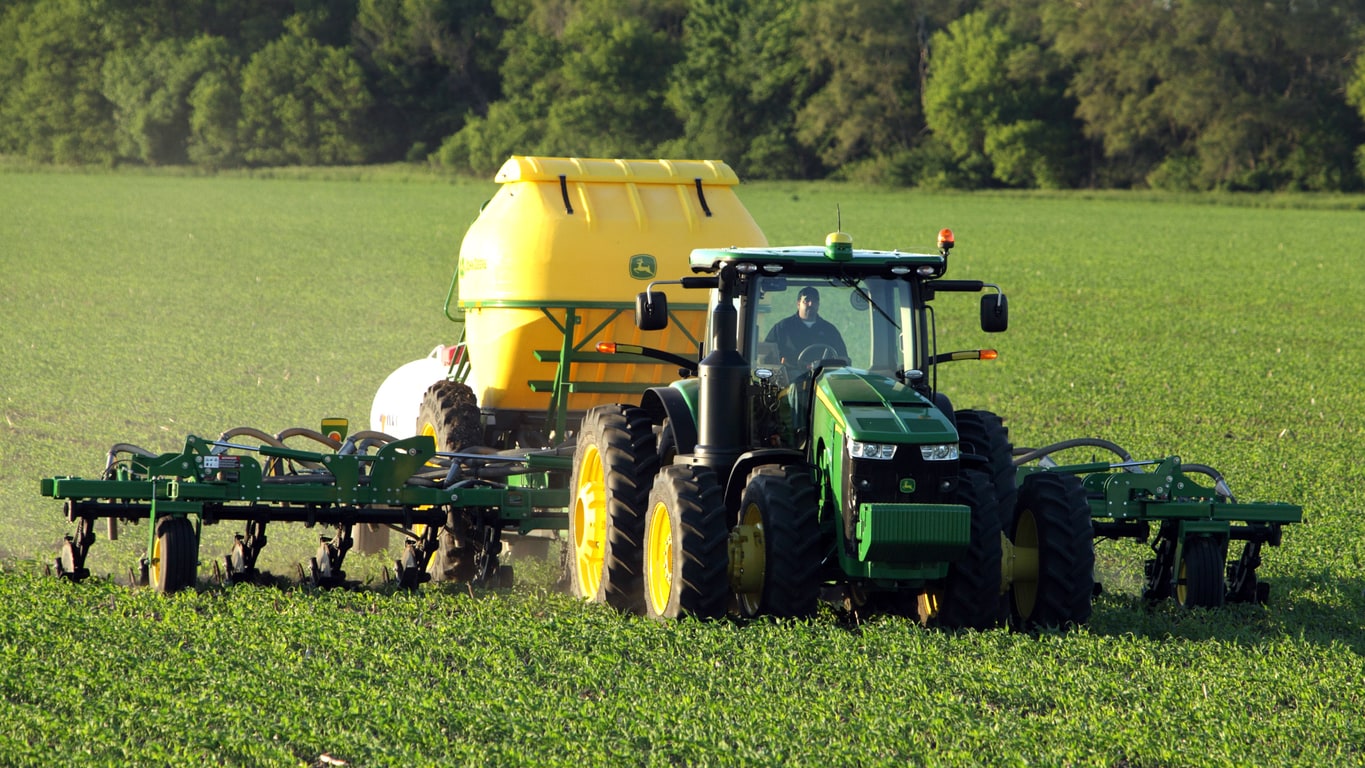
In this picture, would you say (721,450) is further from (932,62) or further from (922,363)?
(932,62)

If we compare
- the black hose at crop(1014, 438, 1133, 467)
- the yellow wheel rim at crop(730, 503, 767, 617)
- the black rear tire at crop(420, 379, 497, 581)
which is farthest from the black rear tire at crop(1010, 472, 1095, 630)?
the black rear tire at crop(420, 379, 497, 581)

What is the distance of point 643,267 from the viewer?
1289 centimetres

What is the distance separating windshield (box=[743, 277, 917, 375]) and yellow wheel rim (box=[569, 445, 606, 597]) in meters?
1.36

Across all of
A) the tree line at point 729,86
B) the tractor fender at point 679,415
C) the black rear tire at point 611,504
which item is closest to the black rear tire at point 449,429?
the black rear tire at point 611,504

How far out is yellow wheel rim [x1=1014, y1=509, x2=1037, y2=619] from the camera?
29.2 feet

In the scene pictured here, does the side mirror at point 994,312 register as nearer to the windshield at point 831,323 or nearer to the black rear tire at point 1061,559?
the windshield at point 831,323

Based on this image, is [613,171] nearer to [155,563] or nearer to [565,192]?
[565,192]

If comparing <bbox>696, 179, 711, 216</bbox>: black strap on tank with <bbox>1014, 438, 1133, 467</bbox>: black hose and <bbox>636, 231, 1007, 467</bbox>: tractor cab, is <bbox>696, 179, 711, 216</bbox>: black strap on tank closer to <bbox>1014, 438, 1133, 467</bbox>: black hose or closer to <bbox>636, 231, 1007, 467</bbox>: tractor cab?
<bbox>1014, 438, 1133, 467</bbox>: black hose

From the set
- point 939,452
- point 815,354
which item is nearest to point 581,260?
point 815,354

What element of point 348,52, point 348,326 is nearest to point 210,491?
point 348,326

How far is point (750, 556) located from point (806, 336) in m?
1.34

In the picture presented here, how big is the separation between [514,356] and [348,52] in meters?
79.5

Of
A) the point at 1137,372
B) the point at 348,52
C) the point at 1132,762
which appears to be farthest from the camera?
the point at 348,52

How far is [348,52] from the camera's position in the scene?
292ft
